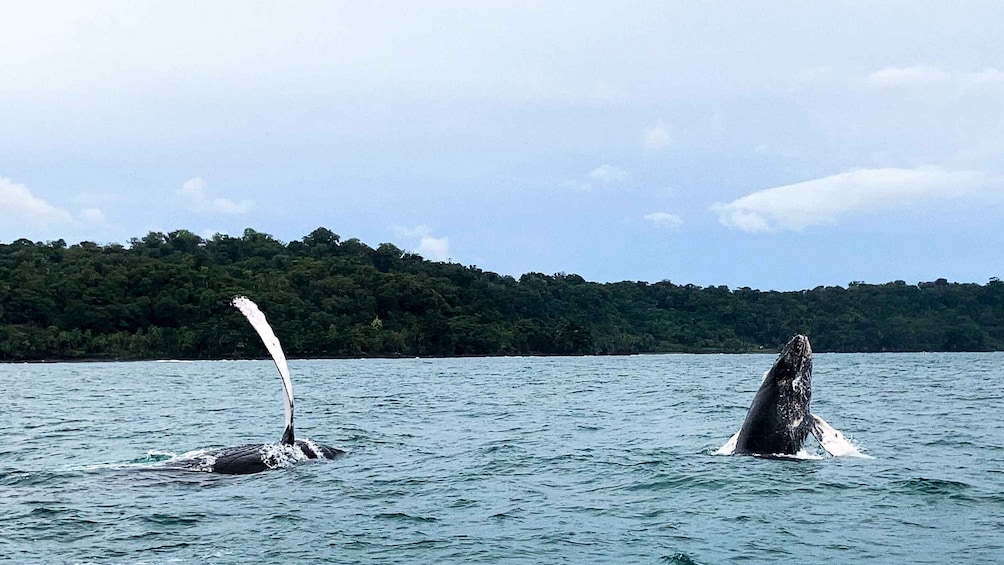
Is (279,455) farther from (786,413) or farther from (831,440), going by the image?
(831,440)

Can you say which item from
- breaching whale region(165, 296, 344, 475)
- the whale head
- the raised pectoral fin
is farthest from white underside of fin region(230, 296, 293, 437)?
the raised pectoral fin

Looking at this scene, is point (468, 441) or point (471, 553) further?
point (468, 441)

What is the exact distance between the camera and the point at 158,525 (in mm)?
13938

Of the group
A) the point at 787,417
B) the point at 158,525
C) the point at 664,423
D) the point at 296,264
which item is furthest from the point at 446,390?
the point at 296,264

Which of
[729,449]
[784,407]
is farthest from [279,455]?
[784,407]

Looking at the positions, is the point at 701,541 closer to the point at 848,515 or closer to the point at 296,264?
the point at 848,515


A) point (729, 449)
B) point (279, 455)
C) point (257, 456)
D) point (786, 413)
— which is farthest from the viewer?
point (729, 449)

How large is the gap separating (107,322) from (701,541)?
127 meters

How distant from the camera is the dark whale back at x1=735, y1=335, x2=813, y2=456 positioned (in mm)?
18375

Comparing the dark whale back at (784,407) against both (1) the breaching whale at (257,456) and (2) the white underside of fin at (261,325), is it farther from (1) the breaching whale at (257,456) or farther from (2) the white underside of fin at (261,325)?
(2) the white underside of fin at (261,325)

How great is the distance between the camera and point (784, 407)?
61.0 ft

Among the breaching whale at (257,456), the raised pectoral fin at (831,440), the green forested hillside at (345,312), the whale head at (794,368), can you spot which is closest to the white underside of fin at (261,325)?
the breaching whale at (257,456)

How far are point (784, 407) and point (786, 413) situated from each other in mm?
175

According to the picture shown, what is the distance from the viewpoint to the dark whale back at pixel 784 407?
18375 millimetres
